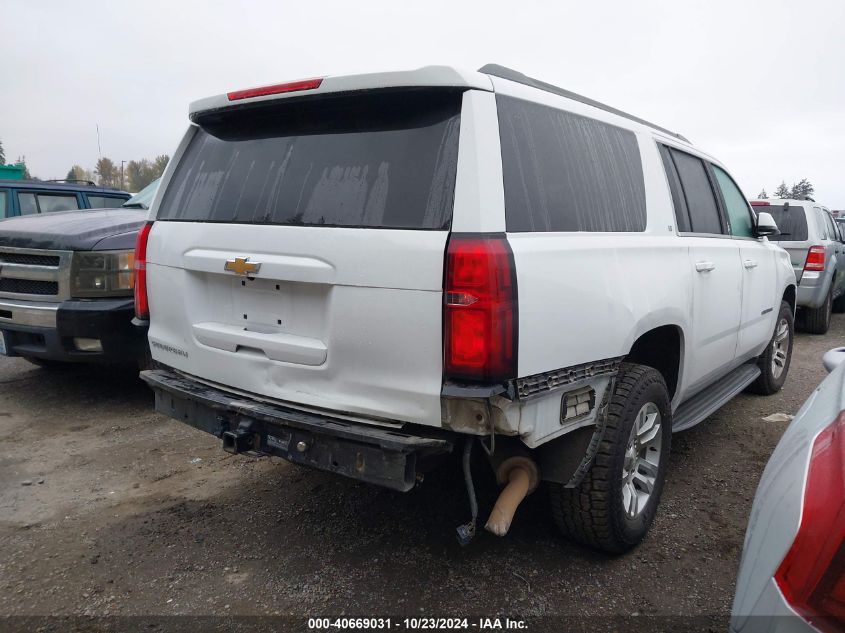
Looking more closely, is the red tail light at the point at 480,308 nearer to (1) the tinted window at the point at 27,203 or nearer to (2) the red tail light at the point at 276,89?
(2) the red tail light at the point at 276,89

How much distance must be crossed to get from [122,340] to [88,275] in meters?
0.51

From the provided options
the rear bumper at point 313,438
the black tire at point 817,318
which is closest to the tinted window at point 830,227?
the black tire at point 817,318

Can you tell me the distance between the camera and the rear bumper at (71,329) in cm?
424

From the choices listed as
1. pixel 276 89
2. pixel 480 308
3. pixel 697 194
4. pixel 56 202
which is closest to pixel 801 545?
pixel 480 308

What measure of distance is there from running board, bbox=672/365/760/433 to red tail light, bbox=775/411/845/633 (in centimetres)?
187

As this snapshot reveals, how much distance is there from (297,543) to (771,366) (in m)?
4.37

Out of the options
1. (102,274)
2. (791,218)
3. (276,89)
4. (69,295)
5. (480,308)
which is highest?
(276,89)

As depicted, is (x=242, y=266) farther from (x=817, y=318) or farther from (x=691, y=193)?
(x=817, y=318)

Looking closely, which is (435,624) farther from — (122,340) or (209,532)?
(122,340)

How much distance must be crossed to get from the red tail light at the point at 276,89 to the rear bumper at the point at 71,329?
2324 mm

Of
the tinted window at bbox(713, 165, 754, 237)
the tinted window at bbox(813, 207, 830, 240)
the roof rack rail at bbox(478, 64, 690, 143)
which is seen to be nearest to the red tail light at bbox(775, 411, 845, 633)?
the roof rack rail at bbox(478, 64, 690, 143)

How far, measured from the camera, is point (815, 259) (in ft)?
26.3

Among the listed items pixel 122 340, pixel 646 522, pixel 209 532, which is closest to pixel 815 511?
pixel 646 522

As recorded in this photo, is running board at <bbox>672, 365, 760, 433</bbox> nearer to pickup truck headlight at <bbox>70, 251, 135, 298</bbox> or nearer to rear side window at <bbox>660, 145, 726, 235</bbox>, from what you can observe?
rear side window at <bbox>660, 145, 726, 235</bbox>
